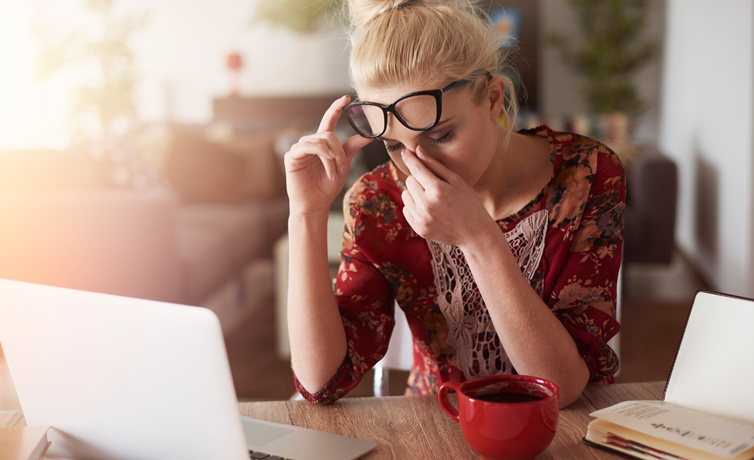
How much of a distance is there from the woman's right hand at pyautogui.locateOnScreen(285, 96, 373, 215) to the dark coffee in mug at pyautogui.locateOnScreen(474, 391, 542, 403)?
388mm

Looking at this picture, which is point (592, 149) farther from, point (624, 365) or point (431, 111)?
point (624, 365)

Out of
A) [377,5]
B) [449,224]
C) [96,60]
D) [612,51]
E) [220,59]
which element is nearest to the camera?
[449,224]

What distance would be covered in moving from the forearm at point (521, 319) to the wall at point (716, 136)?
8.60ft

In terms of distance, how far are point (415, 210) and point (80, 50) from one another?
4.38 metres

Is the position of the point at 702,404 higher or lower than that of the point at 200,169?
higher

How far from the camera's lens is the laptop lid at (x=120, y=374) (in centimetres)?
62

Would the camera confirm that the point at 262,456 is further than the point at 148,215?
No

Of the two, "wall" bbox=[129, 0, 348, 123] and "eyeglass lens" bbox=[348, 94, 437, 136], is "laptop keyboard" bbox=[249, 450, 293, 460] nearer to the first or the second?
"eyeglass lens" bbox=[348, 94, 437, 136]

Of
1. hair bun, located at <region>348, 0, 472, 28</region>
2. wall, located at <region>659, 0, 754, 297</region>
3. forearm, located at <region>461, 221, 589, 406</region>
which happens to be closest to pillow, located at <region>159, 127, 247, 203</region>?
wall, located at <region>659, 0, 754, 297</region>

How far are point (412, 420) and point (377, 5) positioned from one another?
1.89ft

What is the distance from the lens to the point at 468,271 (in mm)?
1146

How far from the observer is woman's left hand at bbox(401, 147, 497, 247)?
2.96 ft

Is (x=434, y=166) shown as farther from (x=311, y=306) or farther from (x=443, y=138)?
(x=311, y=306)

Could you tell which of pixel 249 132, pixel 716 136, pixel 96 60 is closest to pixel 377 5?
pixel 716 136
